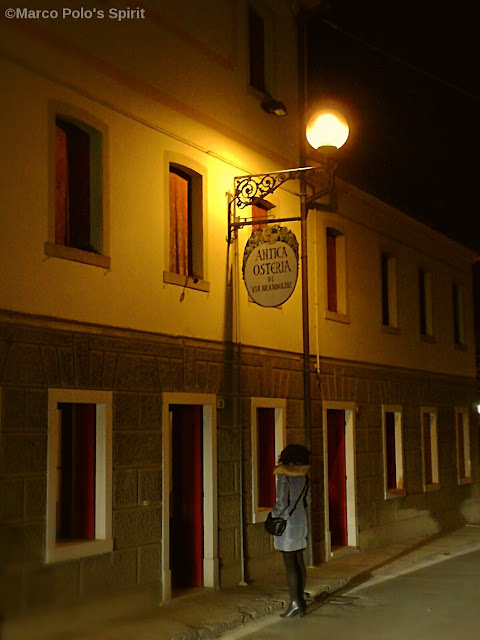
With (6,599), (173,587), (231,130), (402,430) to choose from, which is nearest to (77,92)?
(231,130)

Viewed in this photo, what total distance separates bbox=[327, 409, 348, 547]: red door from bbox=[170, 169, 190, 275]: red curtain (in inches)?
214

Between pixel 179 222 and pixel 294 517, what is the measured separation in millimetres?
4514

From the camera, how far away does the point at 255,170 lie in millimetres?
14828

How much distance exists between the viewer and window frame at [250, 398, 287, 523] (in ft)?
45.9

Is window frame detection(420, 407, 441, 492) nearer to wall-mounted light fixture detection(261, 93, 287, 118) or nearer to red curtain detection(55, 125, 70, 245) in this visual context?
wall-mounted light fixture detection(261, 93, 287, 118)

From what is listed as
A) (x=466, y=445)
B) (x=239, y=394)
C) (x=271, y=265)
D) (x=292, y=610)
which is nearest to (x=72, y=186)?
(x=271, y=265)

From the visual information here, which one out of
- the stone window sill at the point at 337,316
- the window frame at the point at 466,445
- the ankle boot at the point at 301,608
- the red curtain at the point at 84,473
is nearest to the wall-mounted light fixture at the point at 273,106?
the stone window sill at the point at 337,316

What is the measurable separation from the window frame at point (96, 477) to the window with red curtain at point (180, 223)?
261 centimetres

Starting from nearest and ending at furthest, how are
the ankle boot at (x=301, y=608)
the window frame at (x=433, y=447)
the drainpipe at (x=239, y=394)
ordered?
1. the ankle boot at (x=301, y=608)
2. the drainpipe at (x=239, y=394)
3. the window frame at (x=433, y=447)

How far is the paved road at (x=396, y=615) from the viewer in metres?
10.1

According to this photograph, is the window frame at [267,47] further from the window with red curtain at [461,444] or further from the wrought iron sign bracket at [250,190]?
the window with red curtain at [461,444]

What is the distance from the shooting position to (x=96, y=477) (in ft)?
36.2

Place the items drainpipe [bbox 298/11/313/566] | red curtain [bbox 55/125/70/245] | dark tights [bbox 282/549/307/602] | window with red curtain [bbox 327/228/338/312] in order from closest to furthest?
dark tights [bbox 282/549/307/602] < red curtain [bbox 55/125/70/245] < drainpipe [bbox 298/11/313/566] < window with red curtain [bbox 327/228/338/312]

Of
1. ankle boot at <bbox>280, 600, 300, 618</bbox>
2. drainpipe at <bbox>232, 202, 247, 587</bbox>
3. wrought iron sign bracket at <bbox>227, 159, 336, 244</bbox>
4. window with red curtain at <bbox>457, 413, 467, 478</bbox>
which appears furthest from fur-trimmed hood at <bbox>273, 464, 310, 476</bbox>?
window with red curtain at <bbox>457, 413, 467, 478</bbox>
